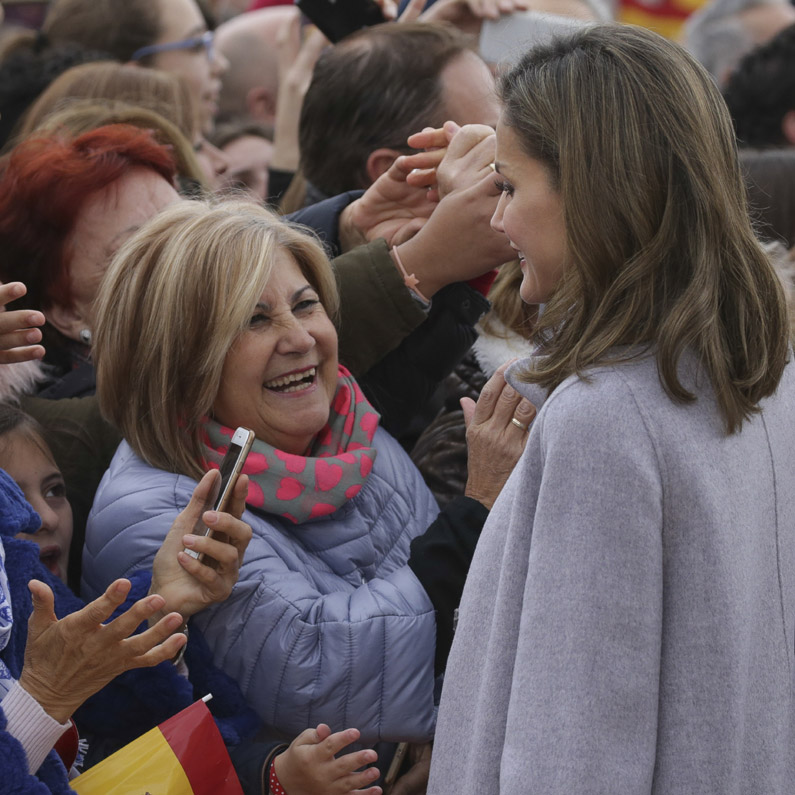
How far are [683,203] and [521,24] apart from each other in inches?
68.6

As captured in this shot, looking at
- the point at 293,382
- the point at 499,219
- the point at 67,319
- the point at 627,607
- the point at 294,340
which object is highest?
the point at 499,219

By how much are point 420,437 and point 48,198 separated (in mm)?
1040

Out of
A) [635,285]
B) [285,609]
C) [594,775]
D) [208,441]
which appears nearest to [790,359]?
[635,285]

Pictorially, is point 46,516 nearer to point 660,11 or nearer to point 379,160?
point 379,160

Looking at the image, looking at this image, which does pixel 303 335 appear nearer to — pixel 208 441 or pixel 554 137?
pixel 208 441

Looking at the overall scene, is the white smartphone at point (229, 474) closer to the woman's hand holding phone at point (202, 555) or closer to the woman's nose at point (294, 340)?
the woman's hand holding phone at point (202, 555)

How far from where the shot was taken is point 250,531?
1935 mm

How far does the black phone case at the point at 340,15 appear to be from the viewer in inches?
135

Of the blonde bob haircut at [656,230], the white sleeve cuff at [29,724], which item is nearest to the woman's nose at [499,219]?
the blonde bob haircut at [656,230]

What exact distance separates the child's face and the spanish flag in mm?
572

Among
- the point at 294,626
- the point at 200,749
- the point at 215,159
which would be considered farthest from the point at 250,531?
the point at 215,159

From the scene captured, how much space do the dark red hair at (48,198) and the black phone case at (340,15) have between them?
0.85 meters

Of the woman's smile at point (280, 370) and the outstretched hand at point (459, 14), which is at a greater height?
the outstretched hand at point (459, 14)

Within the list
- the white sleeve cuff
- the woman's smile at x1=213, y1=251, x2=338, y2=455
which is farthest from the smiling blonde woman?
the white sleeve cuff
